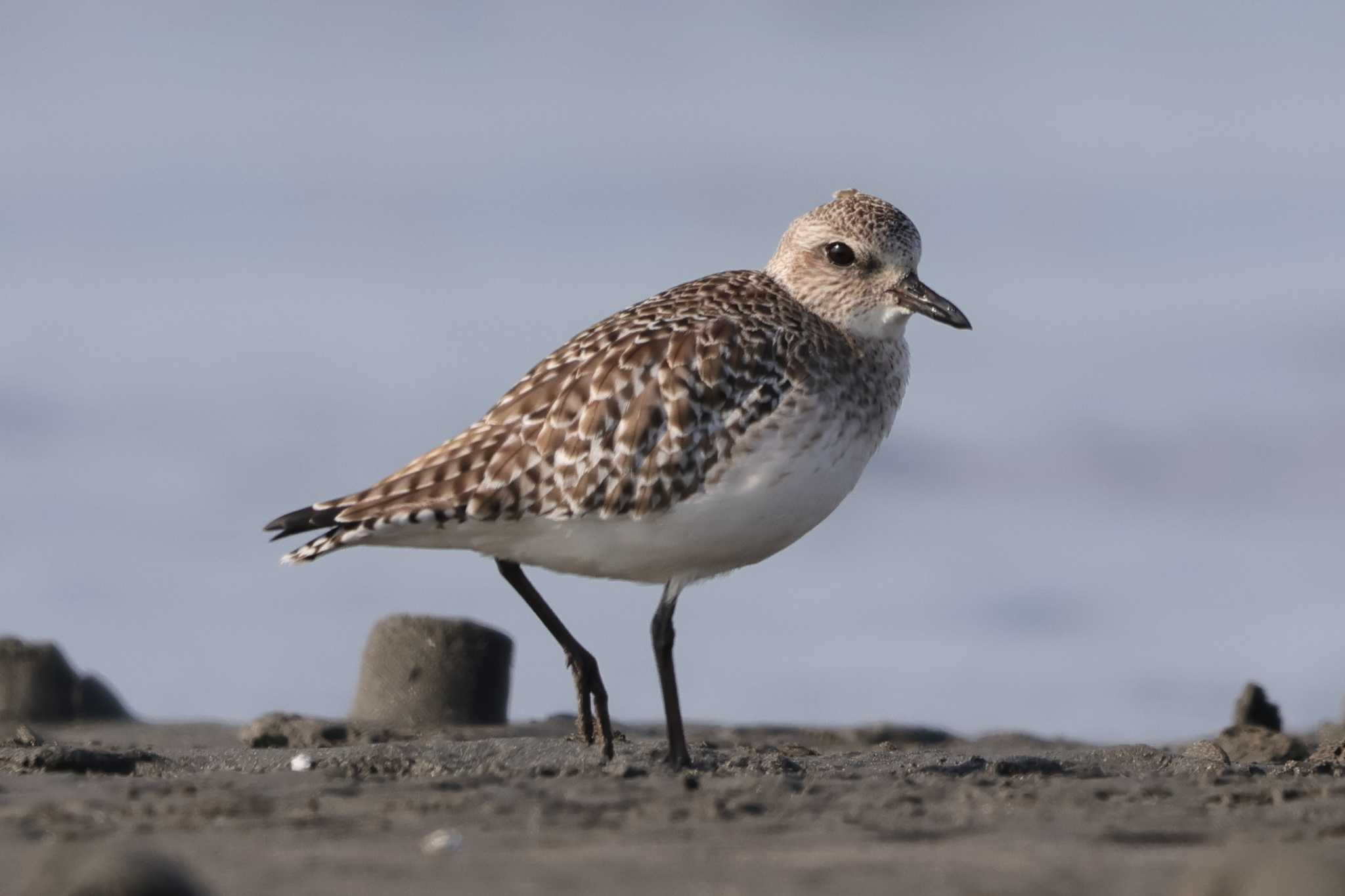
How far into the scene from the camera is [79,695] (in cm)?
Result: 1844

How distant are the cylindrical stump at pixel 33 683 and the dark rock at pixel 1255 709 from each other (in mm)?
10263

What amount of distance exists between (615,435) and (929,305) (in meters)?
2.29

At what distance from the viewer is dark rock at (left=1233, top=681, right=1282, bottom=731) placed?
48.2 feet

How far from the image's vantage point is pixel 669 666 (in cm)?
1025

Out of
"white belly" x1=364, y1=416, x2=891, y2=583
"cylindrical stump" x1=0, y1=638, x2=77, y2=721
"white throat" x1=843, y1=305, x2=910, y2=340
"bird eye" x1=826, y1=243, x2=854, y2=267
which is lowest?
"cylindrical stump" x1=0, y1=638, x2=77, y2=721

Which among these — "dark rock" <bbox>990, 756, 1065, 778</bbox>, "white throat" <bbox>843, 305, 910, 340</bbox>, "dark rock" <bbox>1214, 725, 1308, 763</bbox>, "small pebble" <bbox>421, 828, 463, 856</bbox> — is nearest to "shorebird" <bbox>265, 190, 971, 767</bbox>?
"white throat" <bbox>843, 305, 910, 340</bbox>

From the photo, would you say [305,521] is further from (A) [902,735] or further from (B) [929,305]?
(A) [902,735]

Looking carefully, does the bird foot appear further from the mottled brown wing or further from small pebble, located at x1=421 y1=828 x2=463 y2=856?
small pebble, located at x1=421 y1=828 x2=463 y2=856

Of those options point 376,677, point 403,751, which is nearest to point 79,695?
point 376,677

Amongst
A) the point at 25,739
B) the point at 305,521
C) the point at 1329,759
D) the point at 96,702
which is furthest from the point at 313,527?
the point at 96,702

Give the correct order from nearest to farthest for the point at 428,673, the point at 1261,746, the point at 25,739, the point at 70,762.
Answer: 1. the point at 70,762
2. the point at 25,739
3. the point at 1261,746
4. the point at 428,673

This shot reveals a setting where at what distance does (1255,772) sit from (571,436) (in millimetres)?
3837

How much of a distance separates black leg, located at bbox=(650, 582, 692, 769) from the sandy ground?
0.45 ft

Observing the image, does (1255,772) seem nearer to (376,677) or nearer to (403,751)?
(403,751)
